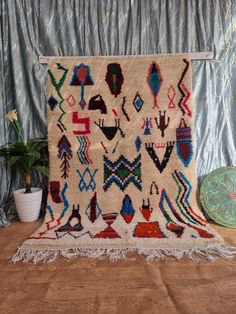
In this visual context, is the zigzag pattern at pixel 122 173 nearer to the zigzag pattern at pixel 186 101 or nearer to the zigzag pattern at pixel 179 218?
the zigzag pattern at pixel 179 218

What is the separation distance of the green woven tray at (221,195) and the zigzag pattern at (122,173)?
56 centimetres

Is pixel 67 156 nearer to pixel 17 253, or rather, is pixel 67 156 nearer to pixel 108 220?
pixel 108 220

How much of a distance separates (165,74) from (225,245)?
4.67 feet

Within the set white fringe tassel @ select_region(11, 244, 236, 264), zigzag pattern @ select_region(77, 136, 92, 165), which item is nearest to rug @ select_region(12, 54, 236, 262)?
zigzag pattern @ select_region(77, 136, 92, 165)

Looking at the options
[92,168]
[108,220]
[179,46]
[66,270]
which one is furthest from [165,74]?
[66,270]

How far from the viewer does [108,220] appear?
7.09 feet

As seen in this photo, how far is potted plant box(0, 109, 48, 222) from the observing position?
2.15 metres

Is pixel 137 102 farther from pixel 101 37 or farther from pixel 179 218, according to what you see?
pixel 179 218

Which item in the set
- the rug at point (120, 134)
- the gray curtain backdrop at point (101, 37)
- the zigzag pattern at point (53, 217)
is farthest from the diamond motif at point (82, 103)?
the zigzag pattern at point (53, 217)

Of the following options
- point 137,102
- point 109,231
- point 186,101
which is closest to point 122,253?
point 109,231

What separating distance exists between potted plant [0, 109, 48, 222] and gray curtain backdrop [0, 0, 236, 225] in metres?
0.15

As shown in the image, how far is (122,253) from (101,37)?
1.75 metres

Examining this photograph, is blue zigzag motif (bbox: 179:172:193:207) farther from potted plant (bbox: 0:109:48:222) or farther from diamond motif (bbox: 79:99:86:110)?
potted plant (bbox: 0:109:48:222)

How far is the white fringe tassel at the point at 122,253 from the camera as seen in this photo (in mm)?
1666
